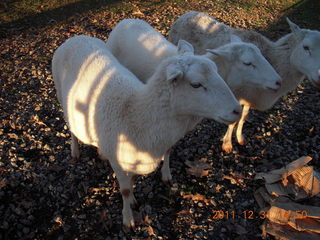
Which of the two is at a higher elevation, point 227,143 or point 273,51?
point 273,51

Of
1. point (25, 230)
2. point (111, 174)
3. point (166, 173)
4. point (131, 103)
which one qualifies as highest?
point (131, 103)

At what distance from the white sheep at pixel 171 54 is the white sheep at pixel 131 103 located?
60 centimetres

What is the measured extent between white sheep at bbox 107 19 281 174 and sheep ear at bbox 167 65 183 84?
92 cm

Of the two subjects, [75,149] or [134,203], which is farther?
[75,149]

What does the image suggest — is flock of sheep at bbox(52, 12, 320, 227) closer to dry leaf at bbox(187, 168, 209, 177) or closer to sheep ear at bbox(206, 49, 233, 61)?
sheep ear at bbox(206, 49, 233, 61)

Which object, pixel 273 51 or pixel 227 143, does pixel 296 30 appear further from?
pixel 227 143

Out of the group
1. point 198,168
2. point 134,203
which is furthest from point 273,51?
point 134,203

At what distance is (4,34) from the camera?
7.60m

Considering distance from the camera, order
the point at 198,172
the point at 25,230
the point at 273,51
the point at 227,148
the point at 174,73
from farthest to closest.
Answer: the point at 227,148 < the point at 273,51 < the point at 198,172 < the point at 25,230 < the point at 174,73

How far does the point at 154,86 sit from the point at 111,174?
207cm

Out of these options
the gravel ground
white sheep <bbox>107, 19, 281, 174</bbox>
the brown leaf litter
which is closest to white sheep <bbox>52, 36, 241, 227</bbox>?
the gravel ground

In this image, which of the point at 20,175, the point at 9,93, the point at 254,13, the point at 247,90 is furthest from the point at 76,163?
the point at 254,13

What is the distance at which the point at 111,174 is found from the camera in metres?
4.08
